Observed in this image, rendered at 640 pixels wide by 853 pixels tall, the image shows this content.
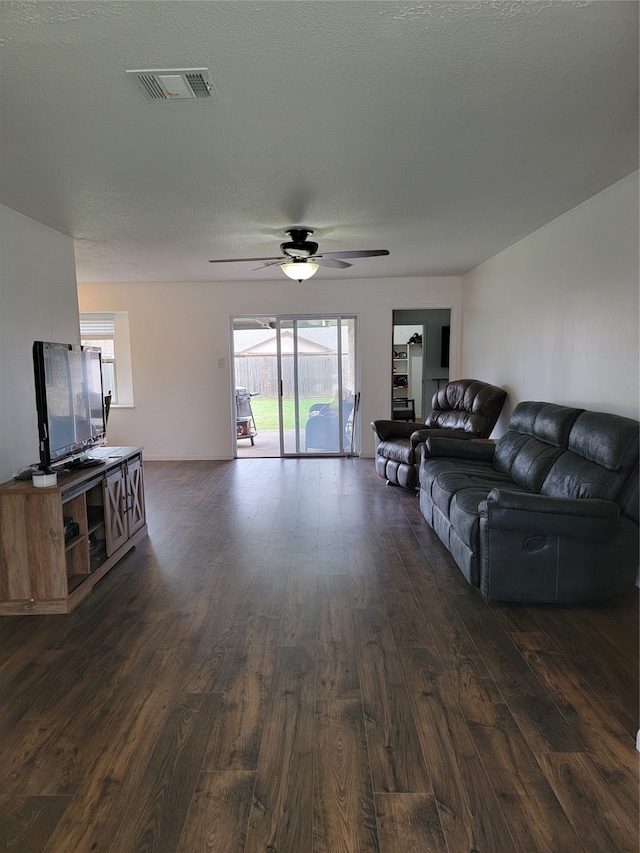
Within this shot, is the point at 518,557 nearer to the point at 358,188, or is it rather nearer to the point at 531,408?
the point at 531,408

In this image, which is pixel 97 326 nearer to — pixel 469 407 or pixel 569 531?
pixel 469 407

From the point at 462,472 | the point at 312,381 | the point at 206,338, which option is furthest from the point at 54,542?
the point at 312,381

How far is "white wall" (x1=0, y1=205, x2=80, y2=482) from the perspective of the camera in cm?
335

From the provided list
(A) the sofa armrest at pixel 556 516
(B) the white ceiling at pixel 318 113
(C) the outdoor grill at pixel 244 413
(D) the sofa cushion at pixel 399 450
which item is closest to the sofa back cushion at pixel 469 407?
(D) the sofa cushion at pixel 399 450

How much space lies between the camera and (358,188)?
10.5 feet

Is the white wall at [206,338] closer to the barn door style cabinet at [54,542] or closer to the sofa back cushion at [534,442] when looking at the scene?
the sofa back cushion at [534,442]

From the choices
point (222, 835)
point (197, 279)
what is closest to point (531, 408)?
point (222, 835)

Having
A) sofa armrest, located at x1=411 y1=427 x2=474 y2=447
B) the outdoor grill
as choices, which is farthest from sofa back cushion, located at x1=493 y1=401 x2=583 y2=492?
the outdoor grill

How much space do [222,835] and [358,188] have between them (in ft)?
10.7

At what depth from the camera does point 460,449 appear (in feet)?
14.5

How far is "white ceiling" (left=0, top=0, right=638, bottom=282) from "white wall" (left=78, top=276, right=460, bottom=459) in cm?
286

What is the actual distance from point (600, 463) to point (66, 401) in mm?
3200

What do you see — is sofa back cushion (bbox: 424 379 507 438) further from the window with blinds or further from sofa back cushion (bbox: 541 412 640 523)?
the window with blinds

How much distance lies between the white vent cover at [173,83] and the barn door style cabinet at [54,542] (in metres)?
1.99
